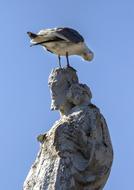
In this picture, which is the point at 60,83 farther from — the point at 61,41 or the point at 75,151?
the point at 75,151

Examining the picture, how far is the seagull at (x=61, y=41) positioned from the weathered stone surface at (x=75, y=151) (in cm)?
119

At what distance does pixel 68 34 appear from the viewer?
63.8 ft

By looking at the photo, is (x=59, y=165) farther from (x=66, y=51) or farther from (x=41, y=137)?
(x=66, y=51)

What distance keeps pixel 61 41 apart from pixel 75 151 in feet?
7.92

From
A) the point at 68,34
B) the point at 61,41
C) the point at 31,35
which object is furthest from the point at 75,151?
the point at 31,35

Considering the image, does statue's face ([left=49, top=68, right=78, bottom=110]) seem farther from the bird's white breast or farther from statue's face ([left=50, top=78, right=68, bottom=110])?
the bird's white breast

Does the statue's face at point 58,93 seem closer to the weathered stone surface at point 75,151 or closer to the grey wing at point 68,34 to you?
the weathered stone surface at point 75,151

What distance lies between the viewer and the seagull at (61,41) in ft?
63.7

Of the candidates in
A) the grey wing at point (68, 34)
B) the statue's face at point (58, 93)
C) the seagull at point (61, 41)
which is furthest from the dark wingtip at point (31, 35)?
the statue's face at point (58, 93)

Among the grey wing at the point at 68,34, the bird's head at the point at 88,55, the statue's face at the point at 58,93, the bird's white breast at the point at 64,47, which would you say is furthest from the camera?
the bird's head at the point at 88,55

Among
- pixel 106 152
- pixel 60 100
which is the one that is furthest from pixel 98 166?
pixel 60 100

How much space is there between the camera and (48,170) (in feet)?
58.6

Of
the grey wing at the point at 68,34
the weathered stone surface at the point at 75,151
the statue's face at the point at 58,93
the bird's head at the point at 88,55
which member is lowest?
the weathered stone surface at the point at 75,151

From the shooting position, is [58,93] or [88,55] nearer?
[58,93]
